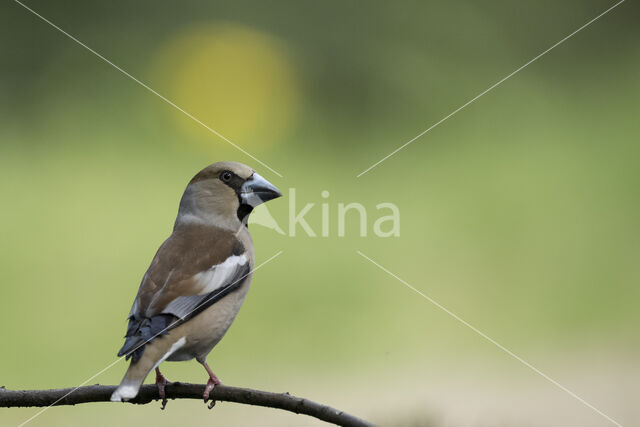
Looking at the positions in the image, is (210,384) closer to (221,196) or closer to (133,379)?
(133,379)

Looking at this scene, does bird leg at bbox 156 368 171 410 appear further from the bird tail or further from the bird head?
the bird head

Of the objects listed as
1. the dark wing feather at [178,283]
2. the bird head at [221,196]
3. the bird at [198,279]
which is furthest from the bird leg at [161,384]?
the bird head at [221,196]

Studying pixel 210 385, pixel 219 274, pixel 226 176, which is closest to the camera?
pixel 210 385

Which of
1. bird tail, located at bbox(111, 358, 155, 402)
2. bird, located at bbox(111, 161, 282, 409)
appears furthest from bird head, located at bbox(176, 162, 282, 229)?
bird tail, located at bbox(111, 358, 155, 402)

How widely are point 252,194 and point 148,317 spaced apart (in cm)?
51

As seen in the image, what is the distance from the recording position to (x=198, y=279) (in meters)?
1.75

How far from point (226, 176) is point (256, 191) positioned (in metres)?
0.12

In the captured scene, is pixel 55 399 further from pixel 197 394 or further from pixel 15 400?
pixel 197 394

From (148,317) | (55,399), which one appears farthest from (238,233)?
(55,399)

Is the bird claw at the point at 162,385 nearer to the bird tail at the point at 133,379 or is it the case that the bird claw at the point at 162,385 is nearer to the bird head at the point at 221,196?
the bird tail at the point at 133,379

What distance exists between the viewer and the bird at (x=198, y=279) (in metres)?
1.55

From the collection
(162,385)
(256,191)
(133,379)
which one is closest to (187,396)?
(162,385)

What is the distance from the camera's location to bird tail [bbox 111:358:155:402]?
1.38m

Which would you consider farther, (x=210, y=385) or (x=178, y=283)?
(x=178, y=283)
